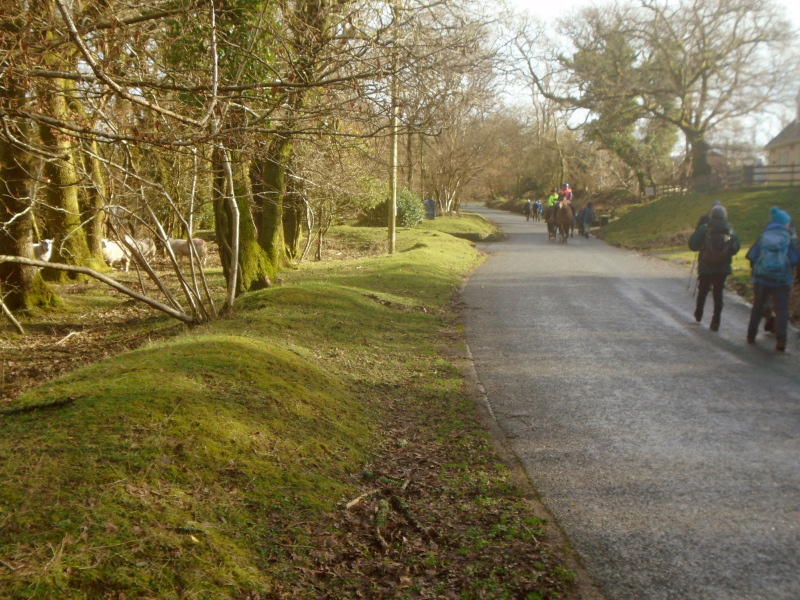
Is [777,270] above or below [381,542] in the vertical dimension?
above

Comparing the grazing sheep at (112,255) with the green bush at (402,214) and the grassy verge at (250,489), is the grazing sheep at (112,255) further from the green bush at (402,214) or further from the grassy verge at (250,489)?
the green bush at (402,214)

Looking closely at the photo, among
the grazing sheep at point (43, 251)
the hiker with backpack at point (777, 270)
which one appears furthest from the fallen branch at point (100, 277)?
the grazing sheep at point (43, 251)

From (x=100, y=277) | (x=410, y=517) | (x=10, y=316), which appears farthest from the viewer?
(x=10, y=316)

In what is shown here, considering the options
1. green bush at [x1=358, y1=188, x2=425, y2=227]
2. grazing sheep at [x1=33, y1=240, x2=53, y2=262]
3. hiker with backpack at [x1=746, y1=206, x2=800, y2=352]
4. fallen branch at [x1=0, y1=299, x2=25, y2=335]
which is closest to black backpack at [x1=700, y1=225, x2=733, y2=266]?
hiker with backpack at [x1=746, y1=206, x2=800, y2=352]

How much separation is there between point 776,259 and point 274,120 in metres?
7.36

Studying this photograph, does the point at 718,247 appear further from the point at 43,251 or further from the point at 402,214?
the point at 402,214

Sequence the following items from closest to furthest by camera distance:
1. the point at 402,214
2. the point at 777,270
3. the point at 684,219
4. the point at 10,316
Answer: the point at 10,316 < the point at 777,270 < the point at 684,219 < the point at 402,214

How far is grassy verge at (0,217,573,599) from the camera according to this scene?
3.84m

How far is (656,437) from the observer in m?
6.82

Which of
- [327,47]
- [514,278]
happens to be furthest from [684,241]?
[327,47]

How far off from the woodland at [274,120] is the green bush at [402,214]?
0.45m

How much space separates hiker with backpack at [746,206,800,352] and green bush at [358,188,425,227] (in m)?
27.3

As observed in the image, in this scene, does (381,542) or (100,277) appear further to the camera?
(100,277)

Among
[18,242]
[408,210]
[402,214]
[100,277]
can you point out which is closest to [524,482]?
[100,277]
